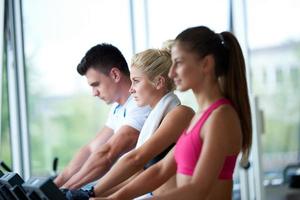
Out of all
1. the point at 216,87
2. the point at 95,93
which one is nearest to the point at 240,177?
the point at 95,93

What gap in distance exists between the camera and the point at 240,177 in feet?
17.0

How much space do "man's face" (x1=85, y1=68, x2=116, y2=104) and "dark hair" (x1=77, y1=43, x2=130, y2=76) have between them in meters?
0.02

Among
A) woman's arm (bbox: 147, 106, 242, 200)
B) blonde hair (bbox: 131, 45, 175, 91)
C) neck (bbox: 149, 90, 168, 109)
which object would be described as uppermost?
blonde hair (bbox: 131, 45, 175, 91)

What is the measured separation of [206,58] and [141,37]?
3.21 metres

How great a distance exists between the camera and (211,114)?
5.87 ft

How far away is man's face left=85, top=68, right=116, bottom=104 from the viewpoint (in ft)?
9.06

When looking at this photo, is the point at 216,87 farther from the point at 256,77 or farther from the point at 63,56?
the point at 256,77

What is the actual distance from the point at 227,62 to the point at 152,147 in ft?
1.61

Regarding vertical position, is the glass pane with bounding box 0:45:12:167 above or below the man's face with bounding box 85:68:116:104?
below

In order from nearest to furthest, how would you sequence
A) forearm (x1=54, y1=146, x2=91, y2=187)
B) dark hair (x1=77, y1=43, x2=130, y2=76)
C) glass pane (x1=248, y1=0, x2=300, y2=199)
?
dark hair (x1=77, y1=43, x2=130, y2=76) < forearm (x1=54, y1=146, x2=91, y2=187) < glass pane (x1=248, y1=0, x2=300, y2=199)

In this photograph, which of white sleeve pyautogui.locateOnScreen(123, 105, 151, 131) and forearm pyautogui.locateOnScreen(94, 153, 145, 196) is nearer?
forearm pyautogui.locateOnScreen(94, 153, 145, 196)

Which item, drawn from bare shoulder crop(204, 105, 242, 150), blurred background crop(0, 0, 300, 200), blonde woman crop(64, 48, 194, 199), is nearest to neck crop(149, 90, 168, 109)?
blonde woman crop(64, 48, 194, 199)

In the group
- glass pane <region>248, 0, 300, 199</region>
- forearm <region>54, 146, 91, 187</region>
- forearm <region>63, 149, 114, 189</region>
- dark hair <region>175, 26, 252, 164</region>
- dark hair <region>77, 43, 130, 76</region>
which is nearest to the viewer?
dark hair <region>175, 26, 252, 164</region>

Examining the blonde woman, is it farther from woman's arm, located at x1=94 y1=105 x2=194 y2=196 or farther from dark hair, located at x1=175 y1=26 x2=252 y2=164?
dark hair, located at x1=175 y1=26 x2=252 y2=164
